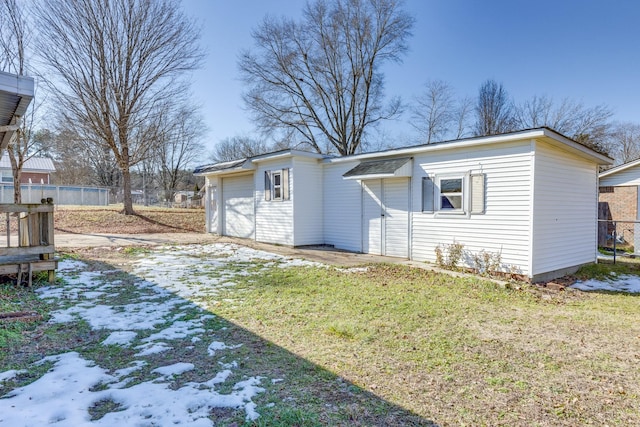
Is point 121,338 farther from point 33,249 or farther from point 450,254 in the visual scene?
point 450,254

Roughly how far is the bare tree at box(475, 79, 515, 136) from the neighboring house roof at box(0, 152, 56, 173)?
118ft

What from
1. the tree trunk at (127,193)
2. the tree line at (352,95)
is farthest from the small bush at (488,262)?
the tree line at (352,95)

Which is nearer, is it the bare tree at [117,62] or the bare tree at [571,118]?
the bare tree at [117,62]

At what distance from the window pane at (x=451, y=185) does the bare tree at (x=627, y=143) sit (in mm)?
25329

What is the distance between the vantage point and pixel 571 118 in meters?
23.9

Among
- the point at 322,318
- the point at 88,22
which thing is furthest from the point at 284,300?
the point at 88,22

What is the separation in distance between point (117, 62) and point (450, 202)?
645 inches

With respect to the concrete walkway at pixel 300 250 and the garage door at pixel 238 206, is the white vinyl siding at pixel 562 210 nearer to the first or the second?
the concrete walkway at pixel 300 250

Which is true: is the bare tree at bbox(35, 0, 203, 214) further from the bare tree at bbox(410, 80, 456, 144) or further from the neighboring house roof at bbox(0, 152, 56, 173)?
the neighboring house roof at bbox(0, 152, 56, 173)

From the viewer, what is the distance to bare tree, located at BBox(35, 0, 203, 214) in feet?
50.7

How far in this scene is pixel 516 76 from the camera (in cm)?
2358

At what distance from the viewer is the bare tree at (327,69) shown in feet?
71.8

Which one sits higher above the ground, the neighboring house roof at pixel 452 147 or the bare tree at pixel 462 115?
the bare tree at pixel 462 115

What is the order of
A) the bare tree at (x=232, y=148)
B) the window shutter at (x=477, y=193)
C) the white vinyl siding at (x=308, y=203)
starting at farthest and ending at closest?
the bare tree at (x=232, y=148)
the white vinyl siding at (x=308, y=203)
the window shutter at (x=477, y=193)
